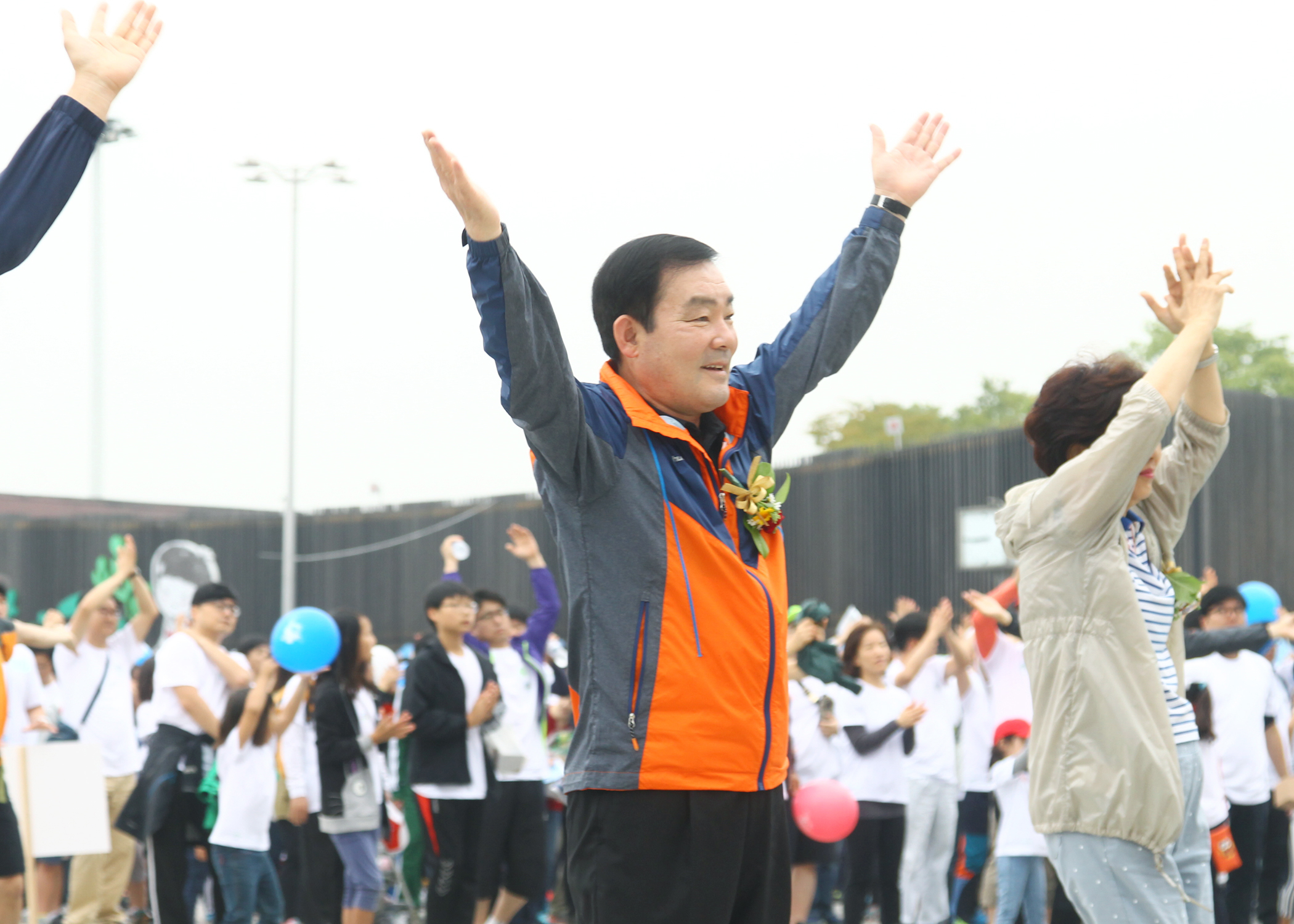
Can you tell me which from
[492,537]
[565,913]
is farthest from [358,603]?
[565,913]

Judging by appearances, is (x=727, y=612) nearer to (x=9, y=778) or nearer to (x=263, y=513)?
(x=9, y=778)

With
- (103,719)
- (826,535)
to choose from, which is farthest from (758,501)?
(826,535)

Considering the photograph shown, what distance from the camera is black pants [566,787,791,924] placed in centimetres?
231

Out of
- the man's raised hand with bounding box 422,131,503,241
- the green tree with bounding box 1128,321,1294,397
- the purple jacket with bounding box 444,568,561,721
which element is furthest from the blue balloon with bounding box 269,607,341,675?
the green tree with bounding box 1128,321,1294,397

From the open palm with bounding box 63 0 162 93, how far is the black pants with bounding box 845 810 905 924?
6.28 metres

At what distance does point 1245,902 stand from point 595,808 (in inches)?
264

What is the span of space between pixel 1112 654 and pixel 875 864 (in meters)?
5.34

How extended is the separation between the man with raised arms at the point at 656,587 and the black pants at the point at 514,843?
5.62 meters

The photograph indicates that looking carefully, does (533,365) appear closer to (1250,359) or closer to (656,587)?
(656,587)

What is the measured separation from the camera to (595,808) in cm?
237

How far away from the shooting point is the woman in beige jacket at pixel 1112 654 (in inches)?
119

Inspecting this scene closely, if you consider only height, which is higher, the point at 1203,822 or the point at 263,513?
the point at 263,513

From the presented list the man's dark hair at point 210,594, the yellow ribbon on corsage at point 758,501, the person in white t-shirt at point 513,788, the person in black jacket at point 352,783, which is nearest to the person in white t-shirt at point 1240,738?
the person in white t-shirt at point 513,788

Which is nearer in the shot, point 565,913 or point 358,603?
point 565,913
